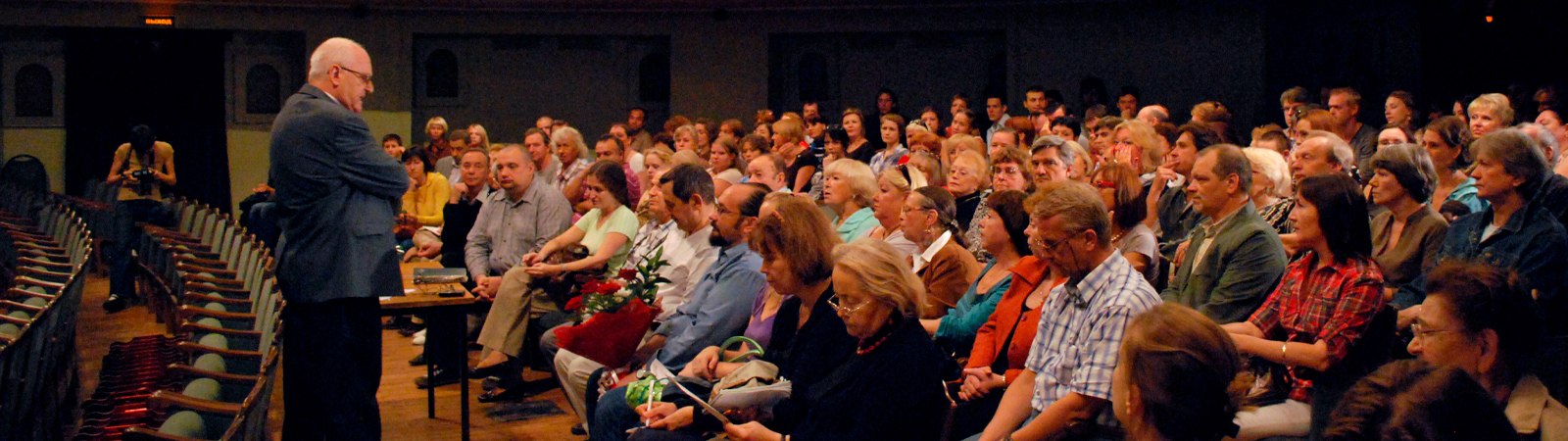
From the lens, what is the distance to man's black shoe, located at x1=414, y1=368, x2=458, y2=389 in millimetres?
Result: 5820

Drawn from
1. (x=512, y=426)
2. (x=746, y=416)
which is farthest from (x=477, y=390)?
(x=746, y=416)

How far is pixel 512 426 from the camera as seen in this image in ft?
16.9

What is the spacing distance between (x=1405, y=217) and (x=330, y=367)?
134 inches

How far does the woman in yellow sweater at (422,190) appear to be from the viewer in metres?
7.80

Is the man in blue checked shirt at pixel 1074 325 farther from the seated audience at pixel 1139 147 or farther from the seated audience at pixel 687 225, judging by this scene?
the seated audience at pixel 1139 147

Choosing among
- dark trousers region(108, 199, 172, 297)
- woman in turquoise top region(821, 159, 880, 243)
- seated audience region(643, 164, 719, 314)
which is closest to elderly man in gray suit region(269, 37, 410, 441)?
seated audience region(643, 164, 719, 314)

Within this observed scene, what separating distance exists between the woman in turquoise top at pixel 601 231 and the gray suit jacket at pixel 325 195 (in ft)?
5.23

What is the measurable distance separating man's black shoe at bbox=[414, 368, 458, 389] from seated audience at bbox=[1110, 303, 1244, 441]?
4.42 m

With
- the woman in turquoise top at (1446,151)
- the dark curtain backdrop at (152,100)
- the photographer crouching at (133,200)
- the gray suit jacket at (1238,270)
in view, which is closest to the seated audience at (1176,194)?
the woman in turquoise top at (1446,151)

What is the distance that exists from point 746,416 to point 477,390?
3006 mm

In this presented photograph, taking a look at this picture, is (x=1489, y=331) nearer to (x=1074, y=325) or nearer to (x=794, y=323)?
(x=1074, y=325)

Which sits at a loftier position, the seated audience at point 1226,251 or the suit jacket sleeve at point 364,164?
the suit jacket sleeve at point 364,164

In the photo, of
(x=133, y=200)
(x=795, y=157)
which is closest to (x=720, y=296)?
(x=795, y=157)

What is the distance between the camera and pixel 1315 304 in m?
2.98
